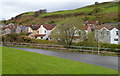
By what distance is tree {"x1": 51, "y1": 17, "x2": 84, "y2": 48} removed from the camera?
77.1ft

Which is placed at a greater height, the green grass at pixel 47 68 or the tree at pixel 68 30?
the tree at pixel 68 30

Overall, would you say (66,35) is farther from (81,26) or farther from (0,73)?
(0,73)

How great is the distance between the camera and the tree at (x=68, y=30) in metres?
23.5

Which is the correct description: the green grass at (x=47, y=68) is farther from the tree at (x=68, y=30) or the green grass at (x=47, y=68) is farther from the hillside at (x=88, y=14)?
the hillside at (x=88, y=14)

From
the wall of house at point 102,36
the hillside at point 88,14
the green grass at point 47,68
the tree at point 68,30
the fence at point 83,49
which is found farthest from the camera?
the hillside at point 88,14

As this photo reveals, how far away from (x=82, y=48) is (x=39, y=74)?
1374 cm

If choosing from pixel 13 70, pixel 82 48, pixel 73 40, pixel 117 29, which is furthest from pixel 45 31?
pixel 13 70

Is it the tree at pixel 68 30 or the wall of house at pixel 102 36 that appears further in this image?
the wall of house at pixel 102 36

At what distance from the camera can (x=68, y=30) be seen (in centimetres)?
2361

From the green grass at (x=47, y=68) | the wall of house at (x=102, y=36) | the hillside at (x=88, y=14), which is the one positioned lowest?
the green grass at (x=47, y=68)

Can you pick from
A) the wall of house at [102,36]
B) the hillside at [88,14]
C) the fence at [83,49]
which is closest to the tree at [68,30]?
the fence at [83,49]

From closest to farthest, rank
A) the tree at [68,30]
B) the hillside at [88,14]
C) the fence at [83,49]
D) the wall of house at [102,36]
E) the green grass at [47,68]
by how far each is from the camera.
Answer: the green grass at [47,68]
the fence at [83,49]
the tree at [68,30]
the wall of house at [102,36]
the hillside at [88,14]

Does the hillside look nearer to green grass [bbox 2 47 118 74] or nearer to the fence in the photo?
the fence

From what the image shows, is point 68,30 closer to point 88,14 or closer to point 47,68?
point 47,68
